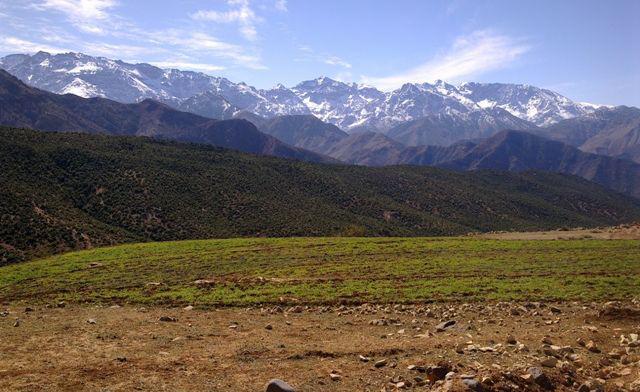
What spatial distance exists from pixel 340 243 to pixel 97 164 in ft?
232

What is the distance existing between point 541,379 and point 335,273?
2085 cm

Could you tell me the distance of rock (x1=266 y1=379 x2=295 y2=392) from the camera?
1202 centimetres

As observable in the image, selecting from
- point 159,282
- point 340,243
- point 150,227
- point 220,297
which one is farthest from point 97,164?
point 220,297

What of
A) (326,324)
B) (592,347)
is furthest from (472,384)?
(326,324)

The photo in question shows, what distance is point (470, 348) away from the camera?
14.8 metres

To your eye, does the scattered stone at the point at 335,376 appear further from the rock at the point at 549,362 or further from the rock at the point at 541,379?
the rock at the point at 549,362

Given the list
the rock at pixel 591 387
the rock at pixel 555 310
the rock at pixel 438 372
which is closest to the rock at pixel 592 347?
the rock at pixel 591 387

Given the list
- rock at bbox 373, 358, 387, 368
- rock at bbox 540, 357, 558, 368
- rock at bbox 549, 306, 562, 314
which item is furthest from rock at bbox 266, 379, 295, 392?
rock at bbox 549, 306, 562, 314

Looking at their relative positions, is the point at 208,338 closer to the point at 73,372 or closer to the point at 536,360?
the point at 73,372

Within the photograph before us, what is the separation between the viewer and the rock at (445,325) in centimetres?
1827

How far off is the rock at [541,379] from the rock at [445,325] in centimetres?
559

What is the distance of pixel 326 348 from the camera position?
1600 centimetres

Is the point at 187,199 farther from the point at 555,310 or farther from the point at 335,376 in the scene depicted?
the point at 335,376

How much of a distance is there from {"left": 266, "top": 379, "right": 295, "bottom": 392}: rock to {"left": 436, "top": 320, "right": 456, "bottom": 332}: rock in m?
7.99
